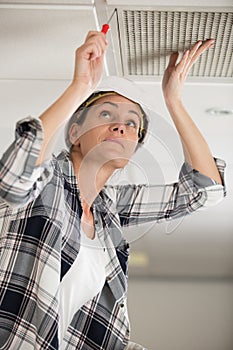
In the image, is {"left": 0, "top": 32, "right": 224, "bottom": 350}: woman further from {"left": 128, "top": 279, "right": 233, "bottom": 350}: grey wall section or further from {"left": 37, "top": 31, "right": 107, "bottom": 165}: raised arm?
{"left": 128, "top": 279, "right": 233, "bottom": 350}: grey wall section

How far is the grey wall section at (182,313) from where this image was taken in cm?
429

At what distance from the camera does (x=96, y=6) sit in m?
1.31

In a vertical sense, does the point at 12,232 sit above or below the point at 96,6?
below

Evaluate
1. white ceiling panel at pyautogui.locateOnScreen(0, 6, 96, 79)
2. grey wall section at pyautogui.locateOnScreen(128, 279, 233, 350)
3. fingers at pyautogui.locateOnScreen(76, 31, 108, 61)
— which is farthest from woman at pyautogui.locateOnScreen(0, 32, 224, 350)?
grey wall section at pyautogui.locateOnScreen(128, 279, 233, 350)

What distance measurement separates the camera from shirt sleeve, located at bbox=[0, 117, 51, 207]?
978mm

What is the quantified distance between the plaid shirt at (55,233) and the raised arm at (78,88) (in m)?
0.06

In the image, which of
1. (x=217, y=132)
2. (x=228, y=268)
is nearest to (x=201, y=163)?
(x=217, y=132)

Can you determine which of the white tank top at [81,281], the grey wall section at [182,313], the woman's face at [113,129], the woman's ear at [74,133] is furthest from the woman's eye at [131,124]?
the grey wall section at [182,313]

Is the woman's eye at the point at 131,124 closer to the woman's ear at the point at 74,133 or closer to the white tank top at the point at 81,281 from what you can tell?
the woman's ear at the point at 74,133

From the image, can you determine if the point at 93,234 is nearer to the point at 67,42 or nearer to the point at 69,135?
the point at 69,135

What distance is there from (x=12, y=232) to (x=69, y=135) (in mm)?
205

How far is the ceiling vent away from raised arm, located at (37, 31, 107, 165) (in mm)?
262

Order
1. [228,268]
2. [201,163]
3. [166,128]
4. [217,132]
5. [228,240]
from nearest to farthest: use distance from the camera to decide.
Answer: [166,128]
[201,163]
[217,132]
[228,240]
[228,268]

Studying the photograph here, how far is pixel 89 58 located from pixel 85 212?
1.15 ft
